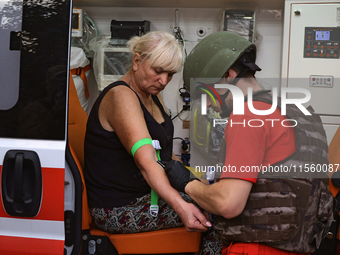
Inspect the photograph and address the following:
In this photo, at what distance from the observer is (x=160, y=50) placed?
1.69 m

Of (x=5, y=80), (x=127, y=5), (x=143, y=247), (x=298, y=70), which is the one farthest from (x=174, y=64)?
(x=127, y=5)

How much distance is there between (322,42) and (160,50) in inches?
78.4

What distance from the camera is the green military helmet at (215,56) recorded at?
1.35 meters

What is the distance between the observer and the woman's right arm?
1.45 metres

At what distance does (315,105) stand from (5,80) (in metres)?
2.67

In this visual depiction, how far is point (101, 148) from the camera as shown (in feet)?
5.52

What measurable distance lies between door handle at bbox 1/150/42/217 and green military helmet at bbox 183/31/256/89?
2.54 feet

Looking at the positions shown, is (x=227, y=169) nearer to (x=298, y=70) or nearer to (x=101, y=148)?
(x=101, y=148)

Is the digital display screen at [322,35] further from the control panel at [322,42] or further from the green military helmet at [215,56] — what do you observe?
the green military helmet at [215,56]

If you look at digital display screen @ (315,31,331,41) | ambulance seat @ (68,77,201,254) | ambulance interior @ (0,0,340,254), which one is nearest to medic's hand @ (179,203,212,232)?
ambulance seat @ (68,77,201,254)

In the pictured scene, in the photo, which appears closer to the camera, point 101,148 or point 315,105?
point 101,148

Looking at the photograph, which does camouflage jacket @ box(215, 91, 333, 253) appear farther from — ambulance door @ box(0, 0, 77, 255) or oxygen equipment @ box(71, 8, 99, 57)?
oxygen equipment @ box(71, 8, 99, 57)

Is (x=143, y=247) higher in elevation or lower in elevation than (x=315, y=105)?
lower

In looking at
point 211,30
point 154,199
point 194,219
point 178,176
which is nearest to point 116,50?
point 211,30
